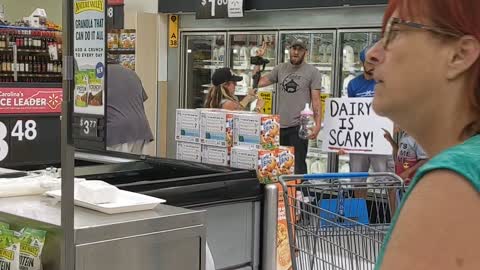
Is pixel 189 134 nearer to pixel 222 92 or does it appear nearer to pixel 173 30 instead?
pixel 222 92

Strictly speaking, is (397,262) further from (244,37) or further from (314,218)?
(244,37)

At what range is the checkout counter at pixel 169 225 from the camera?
71.9 inches

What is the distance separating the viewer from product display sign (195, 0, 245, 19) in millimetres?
8375

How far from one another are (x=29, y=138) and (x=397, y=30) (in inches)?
197

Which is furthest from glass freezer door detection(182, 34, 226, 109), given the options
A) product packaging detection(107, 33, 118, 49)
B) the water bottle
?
the water bottle

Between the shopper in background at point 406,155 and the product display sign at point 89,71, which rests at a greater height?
the product display sign at point 89,71

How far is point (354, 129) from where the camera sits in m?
5.63

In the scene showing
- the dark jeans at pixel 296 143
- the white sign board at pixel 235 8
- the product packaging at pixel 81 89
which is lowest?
the dark jeans at pixel 296 143

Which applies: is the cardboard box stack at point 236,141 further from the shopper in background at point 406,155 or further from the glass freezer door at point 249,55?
the glass freezer door at point 249,55

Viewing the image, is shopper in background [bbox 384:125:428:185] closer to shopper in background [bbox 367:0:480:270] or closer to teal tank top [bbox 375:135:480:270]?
shopper in background [bbox 367:0:480:270]

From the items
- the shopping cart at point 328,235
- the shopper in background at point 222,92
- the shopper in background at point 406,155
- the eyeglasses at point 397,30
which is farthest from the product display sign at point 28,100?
the eyeglasses at point 397,30

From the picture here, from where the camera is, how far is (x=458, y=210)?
2.62 feet

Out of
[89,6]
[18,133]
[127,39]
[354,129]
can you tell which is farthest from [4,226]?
[127,39]

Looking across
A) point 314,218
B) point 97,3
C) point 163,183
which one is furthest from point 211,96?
point 97,3
